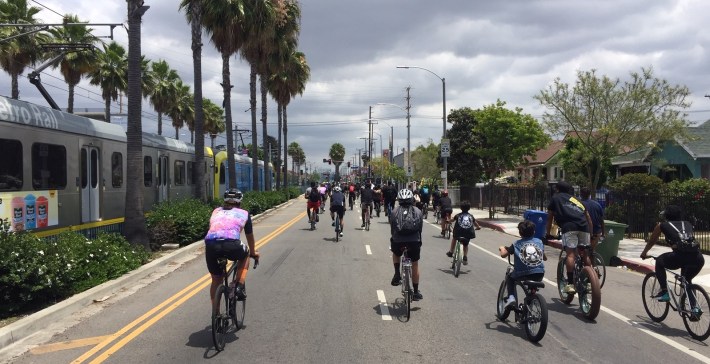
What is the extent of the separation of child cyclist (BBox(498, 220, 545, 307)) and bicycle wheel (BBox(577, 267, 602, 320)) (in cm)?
109

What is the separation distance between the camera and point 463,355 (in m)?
6.02

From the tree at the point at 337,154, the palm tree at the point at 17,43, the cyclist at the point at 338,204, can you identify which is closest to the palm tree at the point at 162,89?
the palm tree at the point at 17,43

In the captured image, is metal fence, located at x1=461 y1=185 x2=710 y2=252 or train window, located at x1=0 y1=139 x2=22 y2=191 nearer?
train window, located at x1=0 y1=139 x2=22 y2=191

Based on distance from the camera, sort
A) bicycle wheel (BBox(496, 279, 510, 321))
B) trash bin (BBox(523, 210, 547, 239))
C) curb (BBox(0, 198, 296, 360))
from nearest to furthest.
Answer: curb (BBox(0, 198, 296, 360)), bicycle wheel (BBox(496, 279, 510, 321)), trash bin (BBox(523, 210, 547, 239))

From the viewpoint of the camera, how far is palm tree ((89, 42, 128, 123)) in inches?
1359

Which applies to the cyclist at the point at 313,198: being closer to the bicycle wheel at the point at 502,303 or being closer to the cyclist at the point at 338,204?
the cyclist at the point at 338,204

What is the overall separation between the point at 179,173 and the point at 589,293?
18.4 metres

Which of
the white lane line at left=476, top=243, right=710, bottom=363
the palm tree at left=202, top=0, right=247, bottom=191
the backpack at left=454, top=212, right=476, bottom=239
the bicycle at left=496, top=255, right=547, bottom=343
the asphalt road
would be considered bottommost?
the white lane line at left=476, top=243, right=710, bottom=363

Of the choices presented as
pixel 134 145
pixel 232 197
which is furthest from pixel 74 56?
pixel 232 197

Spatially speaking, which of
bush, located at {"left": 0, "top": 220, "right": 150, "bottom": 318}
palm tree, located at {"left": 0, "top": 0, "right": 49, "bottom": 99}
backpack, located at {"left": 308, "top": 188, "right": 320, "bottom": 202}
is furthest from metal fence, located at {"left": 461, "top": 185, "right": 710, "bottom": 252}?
palm tree, located at {"left": 0, "top": 0, "right": 49, "bottom": 99}

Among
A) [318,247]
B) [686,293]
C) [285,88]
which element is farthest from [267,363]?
[285,88]

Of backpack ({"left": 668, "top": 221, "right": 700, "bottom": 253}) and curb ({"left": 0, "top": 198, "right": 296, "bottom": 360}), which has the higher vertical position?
backpack ({"left": 668, "top": 221, "right": 700, "bottom": 253})

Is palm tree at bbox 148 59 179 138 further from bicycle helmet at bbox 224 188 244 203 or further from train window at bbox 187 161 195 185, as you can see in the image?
bicycle helmet at bbox 224 188 244 203

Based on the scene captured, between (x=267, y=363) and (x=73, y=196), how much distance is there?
10.3 metres
